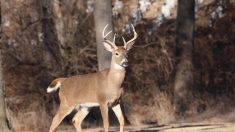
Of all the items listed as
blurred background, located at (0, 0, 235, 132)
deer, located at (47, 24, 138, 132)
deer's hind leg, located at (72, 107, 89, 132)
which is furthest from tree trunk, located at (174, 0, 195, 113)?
deer, located at (47, 24, 138, 132)

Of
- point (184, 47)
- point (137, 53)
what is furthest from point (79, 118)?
point (137, 53)

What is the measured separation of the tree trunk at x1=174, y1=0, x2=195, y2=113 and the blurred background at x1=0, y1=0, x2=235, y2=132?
0.03 m

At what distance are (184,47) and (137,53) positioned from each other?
303cm

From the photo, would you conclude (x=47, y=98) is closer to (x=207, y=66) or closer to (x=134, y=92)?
(x=134, y=92)

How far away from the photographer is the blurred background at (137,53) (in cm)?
2480

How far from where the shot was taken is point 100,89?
1611cm

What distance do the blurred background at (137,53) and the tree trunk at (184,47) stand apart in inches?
1.1

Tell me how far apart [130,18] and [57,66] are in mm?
3728

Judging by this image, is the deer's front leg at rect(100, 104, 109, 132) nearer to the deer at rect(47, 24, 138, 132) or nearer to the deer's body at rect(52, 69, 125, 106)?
the deer at rect(47, 24, 138, 132)

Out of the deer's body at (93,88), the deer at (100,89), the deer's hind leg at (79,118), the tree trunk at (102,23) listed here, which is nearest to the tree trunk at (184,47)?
the tree trunk at (102,23)

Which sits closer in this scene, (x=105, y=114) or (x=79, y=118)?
(x=105, y=114)

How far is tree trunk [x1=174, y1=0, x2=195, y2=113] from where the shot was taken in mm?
24656

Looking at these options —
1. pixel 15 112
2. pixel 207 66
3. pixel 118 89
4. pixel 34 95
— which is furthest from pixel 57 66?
pixel 118 89

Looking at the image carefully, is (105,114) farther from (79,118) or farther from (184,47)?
(184,47)
